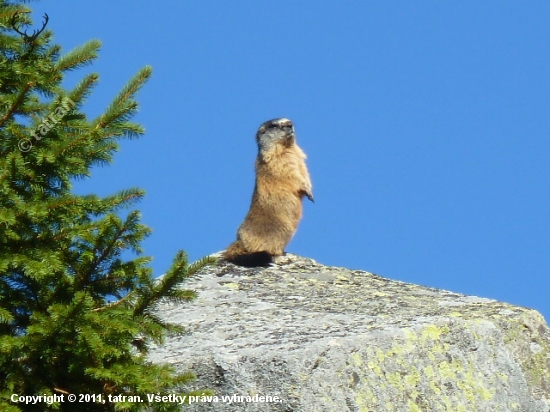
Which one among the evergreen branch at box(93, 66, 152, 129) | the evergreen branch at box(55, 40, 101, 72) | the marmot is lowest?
the evergreen branch at box(93, 66, 152, 129)

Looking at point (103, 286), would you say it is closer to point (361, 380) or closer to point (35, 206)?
point (35, 206)

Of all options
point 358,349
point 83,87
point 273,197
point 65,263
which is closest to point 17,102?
point 83,87

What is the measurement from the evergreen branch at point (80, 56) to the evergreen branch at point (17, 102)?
581 millimetres

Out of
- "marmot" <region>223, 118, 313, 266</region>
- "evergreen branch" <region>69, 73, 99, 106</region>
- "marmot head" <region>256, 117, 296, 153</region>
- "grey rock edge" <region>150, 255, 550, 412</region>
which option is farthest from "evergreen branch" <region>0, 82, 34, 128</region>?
"marmot head" <region>256, 117, 296, 153</region>

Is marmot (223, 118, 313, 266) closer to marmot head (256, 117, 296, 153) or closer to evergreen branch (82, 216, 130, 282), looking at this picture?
marmot head (256, 117, 296, 153)

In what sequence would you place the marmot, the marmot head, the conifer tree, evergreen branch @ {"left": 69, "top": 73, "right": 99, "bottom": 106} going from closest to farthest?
1. the conifer tree
2. evergreen branch @ {"left": 69, "top": 73, "right": 99, "bottom": 106}
3. the marmot
4. the marmot head

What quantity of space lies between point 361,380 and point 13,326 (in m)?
2.54

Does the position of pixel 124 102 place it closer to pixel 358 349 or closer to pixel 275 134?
pixel 358 349

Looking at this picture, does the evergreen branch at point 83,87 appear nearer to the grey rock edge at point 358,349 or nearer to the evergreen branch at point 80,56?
the evergreen branch at point 80,56

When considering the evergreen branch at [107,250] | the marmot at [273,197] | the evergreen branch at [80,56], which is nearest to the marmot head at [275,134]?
the marmot at [273,197]

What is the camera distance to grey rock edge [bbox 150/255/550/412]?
622 centimetres

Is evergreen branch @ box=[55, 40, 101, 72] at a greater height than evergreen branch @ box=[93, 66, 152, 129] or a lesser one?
greater

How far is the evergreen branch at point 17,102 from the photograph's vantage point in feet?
16.6

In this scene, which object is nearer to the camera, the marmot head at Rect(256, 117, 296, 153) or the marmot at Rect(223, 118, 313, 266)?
the marmot at Rect(223, 118, 313, 266)
